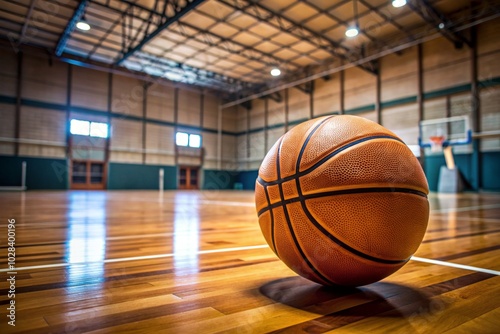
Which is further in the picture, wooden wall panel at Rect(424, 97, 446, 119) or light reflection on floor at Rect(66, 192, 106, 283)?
wooden wall panel at Rect(424, 97, 446, 119)

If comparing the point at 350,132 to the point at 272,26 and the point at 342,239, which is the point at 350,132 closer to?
the point at 342,239

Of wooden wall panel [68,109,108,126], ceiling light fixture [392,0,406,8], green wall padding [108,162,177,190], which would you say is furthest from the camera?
green wall padding [108,162,177,190]

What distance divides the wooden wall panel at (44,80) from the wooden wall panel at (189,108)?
6855 mm

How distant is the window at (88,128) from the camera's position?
60.6 feet

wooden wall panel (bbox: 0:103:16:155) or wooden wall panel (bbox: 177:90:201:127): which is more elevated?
wooden wall panel (bbox: 177:90:201:127)

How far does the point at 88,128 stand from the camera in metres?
18.9

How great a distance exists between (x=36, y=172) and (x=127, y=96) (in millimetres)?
6423

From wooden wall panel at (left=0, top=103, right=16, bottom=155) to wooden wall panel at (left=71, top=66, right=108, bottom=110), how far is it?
2.83m

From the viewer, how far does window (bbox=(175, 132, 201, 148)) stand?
73.8ft

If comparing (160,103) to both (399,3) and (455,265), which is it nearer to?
(399,3)

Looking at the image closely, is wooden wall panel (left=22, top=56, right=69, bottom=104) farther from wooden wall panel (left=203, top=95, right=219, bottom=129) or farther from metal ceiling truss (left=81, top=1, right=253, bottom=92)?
wooden wall panel (left=203, top=95, right=219, bottom=129)

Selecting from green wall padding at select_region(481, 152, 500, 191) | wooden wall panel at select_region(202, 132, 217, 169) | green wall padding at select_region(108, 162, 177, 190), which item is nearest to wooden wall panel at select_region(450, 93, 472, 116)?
green wall padding at select_region(481, 152, 500, 191)

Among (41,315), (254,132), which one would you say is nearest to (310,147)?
(41,315)

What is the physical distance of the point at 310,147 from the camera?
54.2 inches
